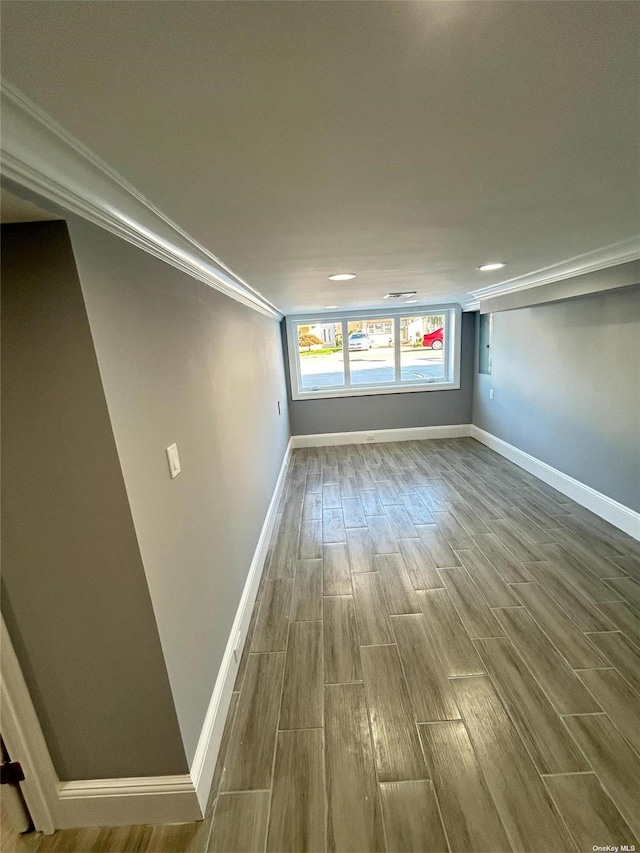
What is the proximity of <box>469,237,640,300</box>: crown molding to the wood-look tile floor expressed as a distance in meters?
2.00

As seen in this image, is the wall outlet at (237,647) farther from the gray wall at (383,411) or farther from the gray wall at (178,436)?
the gray wall at (383,411)

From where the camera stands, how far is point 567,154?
0.88 metres

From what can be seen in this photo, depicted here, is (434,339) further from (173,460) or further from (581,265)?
(173,460)

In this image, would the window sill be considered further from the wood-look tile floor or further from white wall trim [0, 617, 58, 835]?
white wall trim [0, 617, 58, 835]

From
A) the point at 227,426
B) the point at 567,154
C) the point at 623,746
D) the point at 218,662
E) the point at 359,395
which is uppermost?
the point at 567,154

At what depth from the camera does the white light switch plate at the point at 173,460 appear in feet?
4.22

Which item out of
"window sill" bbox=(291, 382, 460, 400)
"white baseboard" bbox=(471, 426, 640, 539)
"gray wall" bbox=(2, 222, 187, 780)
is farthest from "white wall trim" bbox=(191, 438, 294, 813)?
"window sill" bbox=(291, 382, 460, 400)

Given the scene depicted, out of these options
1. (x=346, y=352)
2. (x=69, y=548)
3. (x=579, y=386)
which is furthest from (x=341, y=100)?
(x=346, y=352)

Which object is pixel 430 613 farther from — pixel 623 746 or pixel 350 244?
pixel 350 244

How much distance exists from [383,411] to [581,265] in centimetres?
328

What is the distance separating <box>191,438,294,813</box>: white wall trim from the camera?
131 cm

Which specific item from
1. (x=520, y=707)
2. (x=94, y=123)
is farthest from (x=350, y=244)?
(x=520, y=707)

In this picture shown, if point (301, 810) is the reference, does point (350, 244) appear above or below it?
above

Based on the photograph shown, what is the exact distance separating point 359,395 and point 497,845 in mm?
4667
